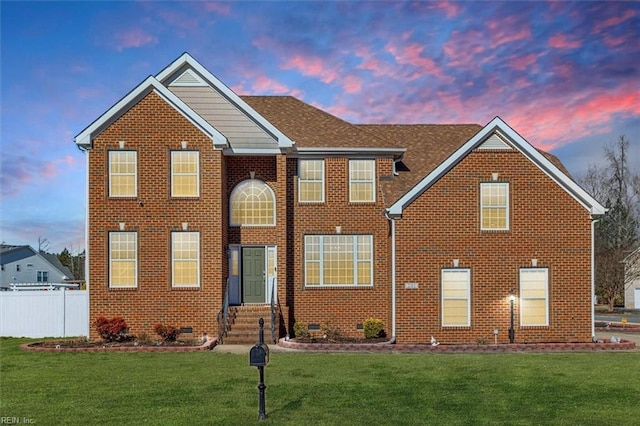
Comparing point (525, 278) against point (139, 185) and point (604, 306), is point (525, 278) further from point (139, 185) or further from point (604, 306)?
point (604, 306)

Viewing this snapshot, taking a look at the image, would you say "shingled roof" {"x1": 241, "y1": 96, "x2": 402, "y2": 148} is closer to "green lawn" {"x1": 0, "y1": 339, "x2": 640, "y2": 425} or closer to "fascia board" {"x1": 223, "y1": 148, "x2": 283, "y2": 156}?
"fascia board" {"x1": 223, "y1": 148, "x2": 283, "y2": 156}

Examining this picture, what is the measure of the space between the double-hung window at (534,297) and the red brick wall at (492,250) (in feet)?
0.61

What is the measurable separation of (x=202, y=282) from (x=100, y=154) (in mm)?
5539

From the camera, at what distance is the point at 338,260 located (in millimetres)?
21500

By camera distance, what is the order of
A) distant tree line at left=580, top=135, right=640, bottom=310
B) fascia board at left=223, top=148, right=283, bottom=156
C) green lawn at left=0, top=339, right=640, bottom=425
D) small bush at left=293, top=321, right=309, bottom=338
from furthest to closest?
1. distant tree line at left=580, top=135, right=640, bottom=310
2. fascia board at left=223, top=148, right=283, bottom=156
3. small bush at left=293, top=321, right=309, bottom=338
4. green lawn at left=0, top=339, right=640, bottom=425

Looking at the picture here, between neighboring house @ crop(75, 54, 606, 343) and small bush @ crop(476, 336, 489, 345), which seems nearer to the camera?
small bush @ crop(476, 336, 489, 345)

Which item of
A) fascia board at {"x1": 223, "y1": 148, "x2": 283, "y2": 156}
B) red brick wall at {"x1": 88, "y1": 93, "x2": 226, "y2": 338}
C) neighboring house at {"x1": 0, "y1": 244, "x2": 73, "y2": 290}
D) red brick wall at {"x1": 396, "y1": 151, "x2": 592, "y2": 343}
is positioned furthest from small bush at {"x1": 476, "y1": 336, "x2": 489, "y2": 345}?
neighboring house at {"x1": 0, "y1": 244, "x2": 73, "y2": 290}

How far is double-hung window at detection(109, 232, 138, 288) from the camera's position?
19828mm

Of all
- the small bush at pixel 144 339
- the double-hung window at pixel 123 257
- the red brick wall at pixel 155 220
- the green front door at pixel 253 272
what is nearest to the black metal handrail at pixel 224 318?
the red brick wall at pixel 155 220

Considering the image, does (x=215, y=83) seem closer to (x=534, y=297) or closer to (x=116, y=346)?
(x=116, y=346)

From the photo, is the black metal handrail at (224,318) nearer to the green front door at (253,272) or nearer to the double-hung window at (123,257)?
the green front door at (253,272)

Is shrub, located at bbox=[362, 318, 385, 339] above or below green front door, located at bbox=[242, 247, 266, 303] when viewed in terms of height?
below

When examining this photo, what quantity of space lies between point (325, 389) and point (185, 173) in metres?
10.7

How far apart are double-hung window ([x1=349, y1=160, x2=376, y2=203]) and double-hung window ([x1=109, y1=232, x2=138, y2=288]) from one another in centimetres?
793
